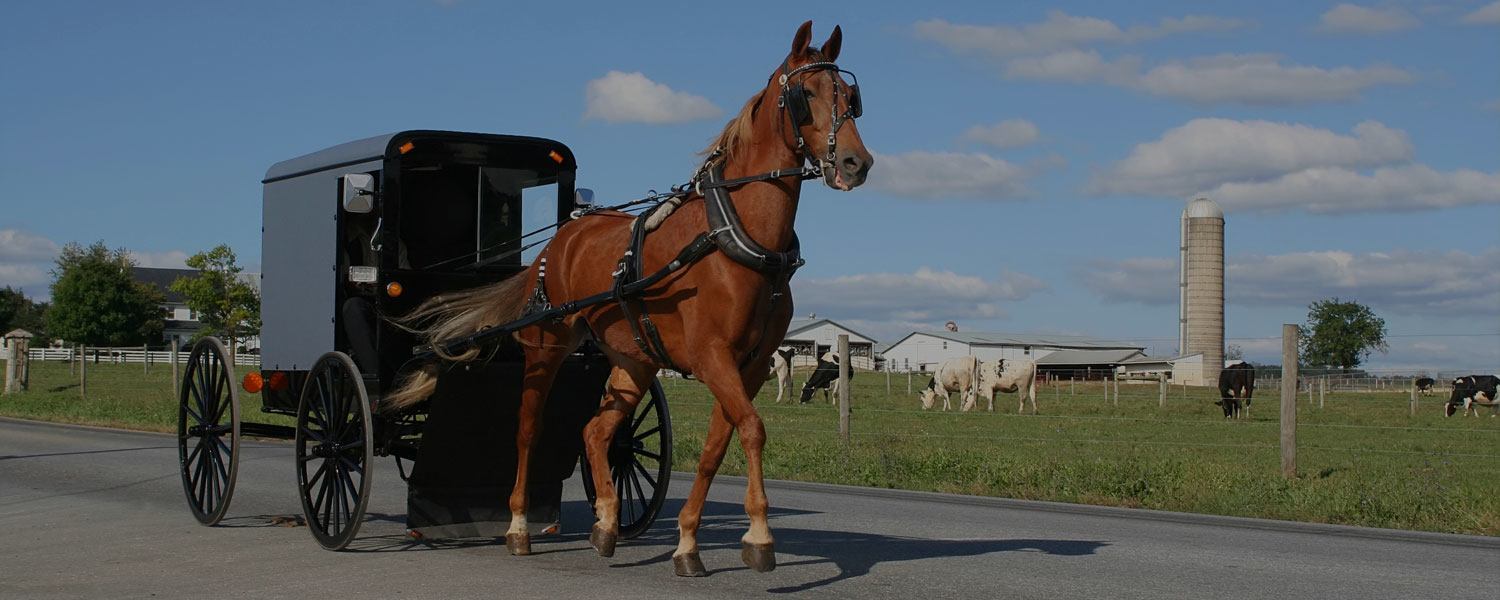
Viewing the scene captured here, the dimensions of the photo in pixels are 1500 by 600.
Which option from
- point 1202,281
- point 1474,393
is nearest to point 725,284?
point 1474,393

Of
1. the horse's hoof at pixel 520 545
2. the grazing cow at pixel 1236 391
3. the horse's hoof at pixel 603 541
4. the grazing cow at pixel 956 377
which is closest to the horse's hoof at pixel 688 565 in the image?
the horse's hoof at pixel 603 541

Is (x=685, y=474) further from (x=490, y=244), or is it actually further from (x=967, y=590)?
(x=967, y=590)

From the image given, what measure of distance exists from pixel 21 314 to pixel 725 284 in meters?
138

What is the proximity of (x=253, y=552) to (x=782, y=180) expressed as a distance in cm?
415

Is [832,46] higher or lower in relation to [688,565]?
higher

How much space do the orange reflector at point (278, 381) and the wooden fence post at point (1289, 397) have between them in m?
10.2

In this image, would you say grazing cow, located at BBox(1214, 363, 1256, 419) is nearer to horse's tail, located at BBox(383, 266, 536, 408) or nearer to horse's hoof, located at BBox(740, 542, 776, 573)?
horse's tail, located at BBox(383, 266, 536, 408)

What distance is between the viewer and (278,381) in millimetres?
10500

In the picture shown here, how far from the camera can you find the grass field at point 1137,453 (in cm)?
1248

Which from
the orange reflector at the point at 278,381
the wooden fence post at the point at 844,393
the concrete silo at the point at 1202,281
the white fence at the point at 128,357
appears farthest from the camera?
the concrete silo at the point at 1202,281

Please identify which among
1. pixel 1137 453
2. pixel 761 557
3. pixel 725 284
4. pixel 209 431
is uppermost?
pixel 725 284

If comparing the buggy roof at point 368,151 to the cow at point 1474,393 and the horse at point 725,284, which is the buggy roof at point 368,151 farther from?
the cow at point 1474,393

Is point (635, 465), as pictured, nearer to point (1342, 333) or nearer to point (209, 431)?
point (209, 431)

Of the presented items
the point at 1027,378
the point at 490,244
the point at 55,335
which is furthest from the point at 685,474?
the point at 55,335
